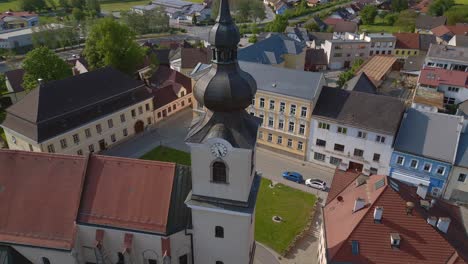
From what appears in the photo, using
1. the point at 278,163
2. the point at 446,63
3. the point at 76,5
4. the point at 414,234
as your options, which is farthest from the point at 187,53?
the point at 76,5

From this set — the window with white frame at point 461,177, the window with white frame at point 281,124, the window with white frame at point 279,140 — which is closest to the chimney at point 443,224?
the window with white frame at point 461,177

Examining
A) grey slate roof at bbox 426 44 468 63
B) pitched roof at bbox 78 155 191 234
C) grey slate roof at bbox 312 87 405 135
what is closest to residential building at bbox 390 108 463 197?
grey slate roof at bbox 312 87 405 135

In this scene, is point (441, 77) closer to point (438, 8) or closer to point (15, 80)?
point (15, 80)

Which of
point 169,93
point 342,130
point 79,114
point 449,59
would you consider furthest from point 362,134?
point 449,59

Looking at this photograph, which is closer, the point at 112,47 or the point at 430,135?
the point at 430,135

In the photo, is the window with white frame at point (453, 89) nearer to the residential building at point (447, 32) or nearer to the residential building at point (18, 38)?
the residential building at point (447, 32)

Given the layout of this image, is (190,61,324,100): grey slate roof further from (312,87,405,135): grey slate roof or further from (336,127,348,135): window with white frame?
(336,127,348,135): window with white frame

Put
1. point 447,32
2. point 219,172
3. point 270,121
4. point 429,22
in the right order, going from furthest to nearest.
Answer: point 429,22 → point 447,32 → point 270,121 → point 219,172
